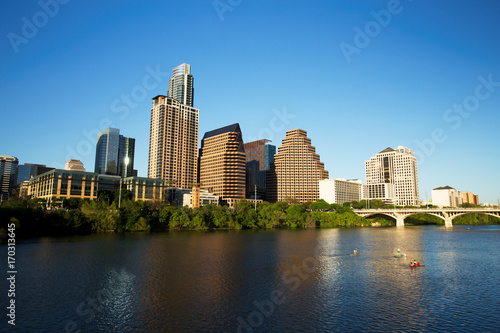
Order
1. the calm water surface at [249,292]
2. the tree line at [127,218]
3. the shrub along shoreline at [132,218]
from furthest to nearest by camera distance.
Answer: the tree line at [127,218]
the shrub along shoreline at [132,218]
the calm water surface at [249,292]

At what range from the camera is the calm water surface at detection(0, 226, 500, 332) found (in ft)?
108

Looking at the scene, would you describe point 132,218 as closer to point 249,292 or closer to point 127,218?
point 127,218

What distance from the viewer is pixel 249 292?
143 feet

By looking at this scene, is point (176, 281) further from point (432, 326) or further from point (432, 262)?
point (432, 262)

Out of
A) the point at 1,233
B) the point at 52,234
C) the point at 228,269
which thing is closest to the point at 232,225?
the point at 52,234

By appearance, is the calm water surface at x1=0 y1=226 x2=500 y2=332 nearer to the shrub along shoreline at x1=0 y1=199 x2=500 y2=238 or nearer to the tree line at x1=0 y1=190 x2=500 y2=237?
the shrub along shoreline at x1=0 y1=199 x2=500 y2=238

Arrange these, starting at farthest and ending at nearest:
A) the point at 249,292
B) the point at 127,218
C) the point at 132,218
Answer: the point at 132,218, the point at 127,218, the point at 249,292

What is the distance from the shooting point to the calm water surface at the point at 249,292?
3294 centimetres

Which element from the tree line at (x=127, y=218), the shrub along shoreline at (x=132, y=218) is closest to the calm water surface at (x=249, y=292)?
the shrub along shoreline at (x=132, y=218)

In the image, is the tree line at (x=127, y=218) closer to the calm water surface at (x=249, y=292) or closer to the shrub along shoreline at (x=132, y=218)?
the shrub along shoreline at (x=132, y=218)

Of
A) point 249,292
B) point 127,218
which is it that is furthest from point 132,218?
point 249,292

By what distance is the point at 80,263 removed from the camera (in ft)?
194

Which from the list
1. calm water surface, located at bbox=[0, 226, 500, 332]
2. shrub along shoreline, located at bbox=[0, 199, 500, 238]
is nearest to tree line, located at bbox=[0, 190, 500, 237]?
shrub along shoreline, located at bbox=[0, 199, 500, 238]

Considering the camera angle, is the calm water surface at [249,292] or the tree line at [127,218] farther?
the tree line at [127,218]
